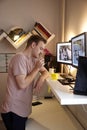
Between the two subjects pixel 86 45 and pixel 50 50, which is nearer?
pixel 86 45

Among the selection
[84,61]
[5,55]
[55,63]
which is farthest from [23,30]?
[84,61]

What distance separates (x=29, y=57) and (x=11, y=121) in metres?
0.61

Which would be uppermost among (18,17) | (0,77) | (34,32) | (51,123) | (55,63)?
(18,17)

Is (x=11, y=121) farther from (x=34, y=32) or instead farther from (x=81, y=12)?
(x=34, y=32)

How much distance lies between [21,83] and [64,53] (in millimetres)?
1199

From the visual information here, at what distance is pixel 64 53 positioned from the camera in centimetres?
301

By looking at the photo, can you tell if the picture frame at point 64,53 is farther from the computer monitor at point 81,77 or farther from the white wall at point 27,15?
the computer monitor at point 81,77

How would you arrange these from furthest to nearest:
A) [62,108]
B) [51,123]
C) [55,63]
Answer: [55,63] → [62,108] → [51,123]

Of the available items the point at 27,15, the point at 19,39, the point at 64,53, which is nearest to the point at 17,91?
the point at 64,53

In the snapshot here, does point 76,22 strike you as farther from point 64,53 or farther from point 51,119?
point 51,119

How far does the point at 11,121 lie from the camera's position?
208 cm

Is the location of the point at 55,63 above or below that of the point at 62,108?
above

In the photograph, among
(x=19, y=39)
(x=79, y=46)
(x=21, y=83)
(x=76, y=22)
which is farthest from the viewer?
(x=19, y=39)

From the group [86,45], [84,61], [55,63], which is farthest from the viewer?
[55,63]
